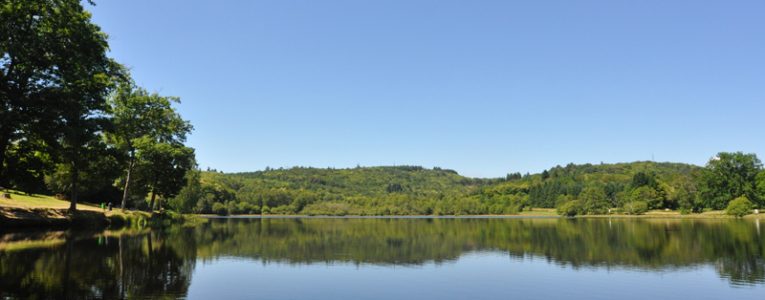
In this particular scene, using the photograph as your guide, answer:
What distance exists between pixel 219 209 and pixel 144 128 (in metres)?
132

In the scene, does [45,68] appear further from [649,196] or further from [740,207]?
[649,196]

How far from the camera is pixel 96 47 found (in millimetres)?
37094

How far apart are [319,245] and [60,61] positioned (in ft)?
78.0

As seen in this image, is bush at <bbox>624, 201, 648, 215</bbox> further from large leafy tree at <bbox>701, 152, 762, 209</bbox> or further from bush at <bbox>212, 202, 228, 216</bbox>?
bush at <bbox>212, 202, 228, 216</bbox>

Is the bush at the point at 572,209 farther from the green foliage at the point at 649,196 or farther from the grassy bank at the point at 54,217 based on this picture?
the grassy bank at the point at 54,217

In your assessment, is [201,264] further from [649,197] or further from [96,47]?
[649,197]

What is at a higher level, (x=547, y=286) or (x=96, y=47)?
(x=96, y=47)

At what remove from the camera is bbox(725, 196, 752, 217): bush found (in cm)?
11012

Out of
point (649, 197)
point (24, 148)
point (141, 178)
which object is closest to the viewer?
point (24, 148)

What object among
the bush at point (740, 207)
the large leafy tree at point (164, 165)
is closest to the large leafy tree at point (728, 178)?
the bush at point (740, 207)

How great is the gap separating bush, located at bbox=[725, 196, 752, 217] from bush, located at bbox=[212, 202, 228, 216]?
159m

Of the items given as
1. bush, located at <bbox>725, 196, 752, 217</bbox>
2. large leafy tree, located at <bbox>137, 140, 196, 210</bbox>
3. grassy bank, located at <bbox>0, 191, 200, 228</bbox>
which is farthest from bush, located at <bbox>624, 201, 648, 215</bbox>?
grassy bank, located at <bbox>0, 191, 200, 228</bbox>

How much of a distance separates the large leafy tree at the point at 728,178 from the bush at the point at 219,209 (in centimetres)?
15630

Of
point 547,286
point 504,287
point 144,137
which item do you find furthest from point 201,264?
point 144,137
